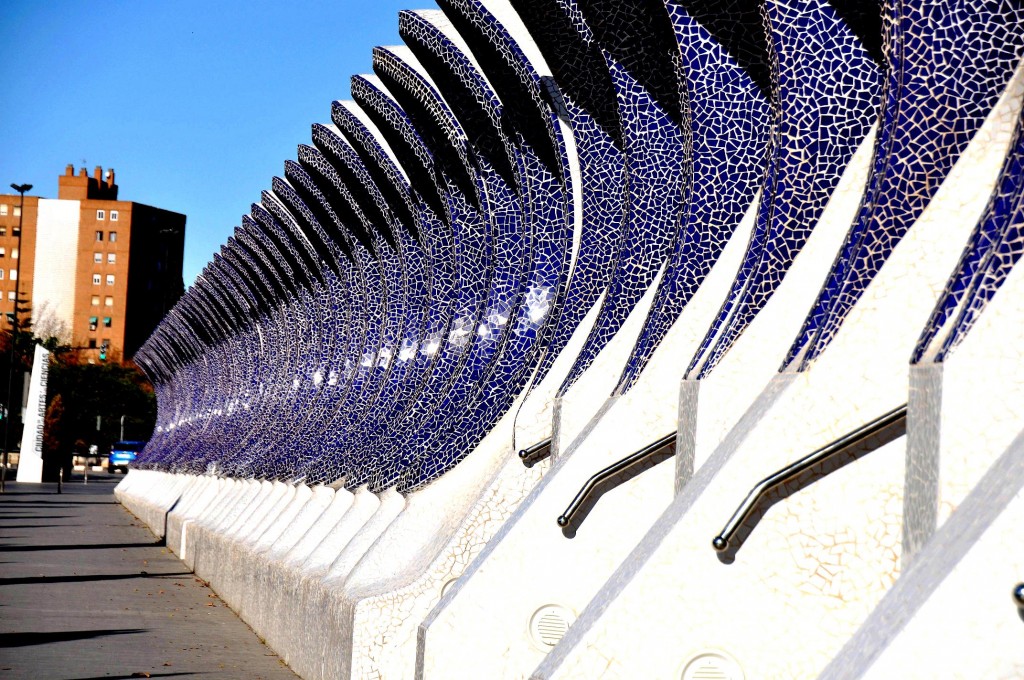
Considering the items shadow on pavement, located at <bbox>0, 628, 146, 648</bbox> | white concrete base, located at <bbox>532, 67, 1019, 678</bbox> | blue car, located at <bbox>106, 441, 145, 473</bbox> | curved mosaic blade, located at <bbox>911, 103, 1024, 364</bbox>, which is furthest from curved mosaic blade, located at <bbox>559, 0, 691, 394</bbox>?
blue car, located at <bbox>106, 441, 145, 473</bbox>

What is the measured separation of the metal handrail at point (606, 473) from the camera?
7637mm

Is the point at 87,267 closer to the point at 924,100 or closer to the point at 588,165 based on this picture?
the point at 588,165

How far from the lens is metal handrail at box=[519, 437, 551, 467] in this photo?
9.54 m

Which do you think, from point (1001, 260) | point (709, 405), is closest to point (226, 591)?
point (709, 405)

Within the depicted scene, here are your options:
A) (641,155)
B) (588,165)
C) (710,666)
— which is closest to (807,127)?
(641,155)

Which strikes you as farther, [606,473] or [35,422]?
[35,422]

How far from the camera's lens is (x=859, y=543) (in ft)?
19.7

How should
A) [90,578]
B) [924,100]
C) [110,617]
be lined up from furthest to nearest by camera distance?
1. [90,578]
2. [110,617]
3. [924,100]

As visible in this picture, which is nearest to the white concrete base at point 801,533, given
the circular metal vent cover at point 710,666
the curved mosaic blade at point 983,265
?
the circular metal vent cover at point 710,666

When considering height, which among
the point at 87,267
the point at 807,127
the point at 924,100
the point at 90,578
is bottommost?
the point at 90,578

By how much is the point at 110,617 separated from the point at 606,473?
913 cm

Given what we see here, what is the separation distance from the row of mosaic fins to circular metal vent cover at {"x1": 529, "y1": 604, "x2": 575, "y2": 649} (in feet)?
3.93

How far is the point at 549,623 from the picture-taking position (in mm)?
8102

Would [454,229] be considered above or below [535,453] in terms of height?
above
